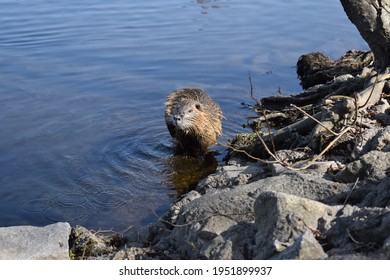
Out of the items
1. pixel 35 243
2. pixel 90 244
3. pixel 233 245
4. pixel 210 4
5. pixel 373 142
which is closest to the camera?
pixel 233 245

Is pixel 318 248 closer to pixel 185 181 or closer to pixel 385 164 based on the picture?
pixel 385 164

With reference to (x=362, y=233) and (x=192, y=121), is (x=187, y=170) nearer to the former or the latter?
(x=192, y=121)

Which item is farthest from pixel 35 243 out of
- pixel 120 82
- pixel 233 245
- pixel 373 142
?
pixel 120 82

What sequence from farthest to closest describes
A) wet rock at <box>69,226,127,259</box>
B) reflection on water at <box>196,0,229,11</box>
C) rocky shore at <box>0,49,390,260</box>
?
reflection on water at <box>196,0,229,11</box> < wet rock at <box>69,226,127,259</box> < rocky shore at <box>0,49,390,260</box>

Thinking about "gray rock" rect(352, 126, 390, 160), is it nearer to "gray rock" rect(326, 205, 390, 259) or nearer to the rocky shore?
the rocky shore

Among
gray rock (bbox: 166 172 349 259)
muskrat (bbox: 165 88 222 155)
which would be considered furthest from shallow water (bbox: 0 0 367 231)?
gray rock (bbox: 166 172 349 259)

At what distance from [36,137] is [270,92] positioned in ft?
14.3

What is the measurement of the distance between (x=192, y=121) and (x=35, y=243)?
3975 millimetres

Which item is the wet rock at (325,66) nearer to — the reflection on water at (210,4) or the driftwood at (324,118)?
the driftwood at (324,118)

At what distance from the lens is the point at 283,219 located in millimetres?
4340

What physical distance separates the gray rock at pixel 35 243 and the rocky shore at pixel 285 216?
37mm

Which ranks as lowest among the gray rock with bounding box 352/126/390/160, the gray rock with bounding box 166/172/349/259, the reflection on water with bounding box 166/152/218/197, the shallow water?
the reflection on water with bounding box 166/152/218/197

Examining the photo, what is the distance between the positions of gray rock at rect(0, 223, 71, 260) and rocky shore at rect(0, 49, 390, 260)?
0.12ft

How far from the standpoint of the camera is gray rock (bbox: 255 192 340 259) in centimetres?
425
